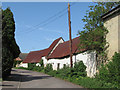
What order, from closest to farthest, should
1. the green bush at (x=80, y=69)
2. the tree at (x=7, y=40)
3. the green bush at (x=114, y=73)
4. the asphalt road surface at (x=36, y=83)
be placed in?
the green bush at (x=114, y=73) → the asphalt road surface at (x=36, y=83) → the tree at (x=7, y=40) → the green bush at (x=80, y=69)

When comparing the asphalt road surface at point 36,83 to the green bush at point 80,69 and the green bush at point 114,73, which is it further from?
the green bush at point 114,73

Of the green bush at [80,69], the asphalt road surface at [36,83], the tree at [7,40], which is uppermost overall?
the tree at [7,40]

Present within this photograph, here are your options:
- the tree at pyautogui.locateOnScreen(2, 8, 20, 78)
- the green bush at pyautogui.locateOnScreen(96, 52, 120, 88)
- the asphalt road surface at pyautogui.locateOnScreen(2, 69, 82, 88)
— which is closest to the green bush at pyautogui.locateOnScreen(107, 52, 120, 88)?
the green bush at pyautogui.locateOnScreen(96, 52, 120, 88)

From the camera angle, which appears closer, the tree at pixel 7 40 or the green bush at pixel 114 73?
the green bush at pixel 114 73

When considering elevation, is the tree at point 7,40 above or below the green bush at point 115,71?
above

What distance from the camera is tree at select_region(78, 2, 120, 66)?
15.3 meters

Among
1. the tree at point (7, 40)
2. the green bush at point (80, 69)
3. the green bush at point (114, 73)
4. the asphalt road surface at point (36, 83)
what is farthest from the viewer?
the green bush at point (80, 69)

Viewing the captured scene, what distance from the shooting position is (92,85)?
11.9m

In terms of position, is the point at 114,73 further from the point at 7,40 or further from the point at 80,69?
the point at 7,40

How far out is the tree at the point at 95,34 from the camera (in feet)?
50.2

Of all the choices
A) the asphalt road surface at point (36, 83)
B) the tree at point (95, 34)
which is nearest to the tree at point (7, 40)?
the asphalt road surface at point (36, 83)

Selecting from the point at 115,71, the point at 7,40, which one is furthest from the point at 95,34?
the point at 7,40

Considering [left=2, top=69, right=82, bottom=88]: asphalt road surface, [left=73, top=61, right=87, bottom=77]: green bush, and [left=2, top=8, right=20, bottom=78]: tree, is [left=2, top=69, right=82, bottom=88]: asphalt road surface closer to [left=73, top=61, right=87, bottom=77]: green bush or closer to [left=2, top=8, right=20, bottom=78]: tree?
[left=2, top=8, right=20, bottom=78]: tree

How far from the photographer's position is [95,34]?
50.2 feet
